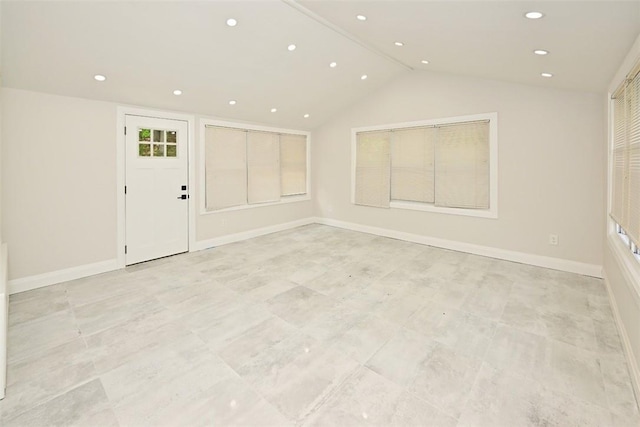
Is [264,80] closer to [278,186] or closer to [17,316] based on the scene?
[278,186]

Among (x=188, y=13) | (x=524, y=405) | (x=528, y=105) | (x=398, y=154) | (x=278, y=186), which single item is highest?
(x=188, y=13)

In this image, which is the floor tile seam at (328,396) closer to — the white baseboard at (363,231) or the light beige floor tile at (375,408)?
the light beige floor tile at (375,408)

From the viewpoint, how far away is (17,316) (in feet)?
9.27

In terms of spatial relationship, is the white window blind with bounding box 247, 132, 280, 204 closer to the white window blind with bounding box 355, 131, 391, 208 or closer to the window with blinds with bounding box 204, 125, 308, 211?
the window with blinds with bounding box 204, 125, 308, 211

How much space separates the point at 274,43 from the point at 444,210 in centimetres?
361

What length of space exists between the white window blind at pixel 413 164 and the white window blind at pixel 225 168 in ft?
9.35

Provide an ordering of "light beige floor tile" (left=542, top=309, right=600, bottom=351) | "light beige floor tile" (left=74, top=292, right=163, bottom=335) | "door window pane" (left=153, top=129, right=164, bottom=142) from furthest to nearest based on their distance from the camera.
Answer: "door window pane" (left=153, top=129, right=164, bottom=142) → "light beige floor tile" (left=74, top=292, right=163, bottom=335) → "light beige floor tile" (left=542, top=309, right=600, bottom=351)

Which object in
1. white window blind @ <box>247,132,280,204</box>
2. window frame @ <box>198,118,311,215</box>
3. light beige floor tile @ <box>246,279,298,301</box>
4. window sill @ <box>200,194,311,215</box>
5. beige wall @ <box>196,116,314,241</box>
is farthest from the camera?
white window blind @ <box>247,132,280,204</box>

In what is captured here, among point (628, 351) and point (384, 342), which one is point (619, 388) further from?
point (384, 342)

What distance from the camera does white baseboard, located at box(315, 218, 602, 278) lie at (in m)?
3.89

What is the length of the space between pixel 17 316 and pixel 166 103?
9.84ft

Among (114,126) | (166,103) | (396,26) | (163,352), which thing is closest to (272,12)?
(396,26)

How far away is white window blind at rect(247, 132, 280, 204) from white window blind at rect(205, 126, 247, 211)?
0.15 m

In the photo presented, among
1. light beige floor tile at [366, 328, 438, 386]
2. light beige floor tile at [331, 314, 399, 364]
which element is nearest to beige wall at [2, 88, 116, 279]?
light beige floor tile at [331, 314, 399, 364]
